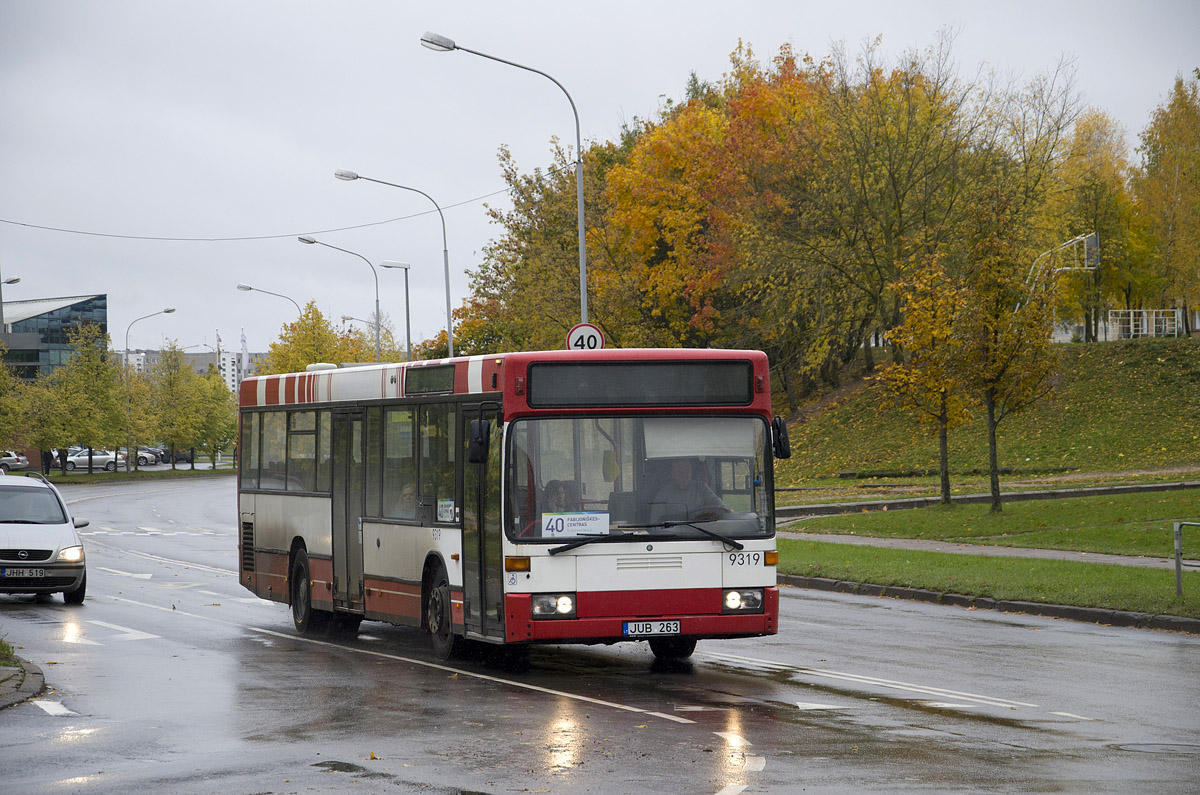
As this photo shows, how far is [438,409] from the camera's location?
13.2 m

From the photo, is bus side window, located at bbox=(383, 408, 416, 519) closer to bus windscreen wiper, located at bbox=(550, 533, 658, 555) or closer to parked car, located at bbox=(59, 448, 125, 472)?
bus windscreen wiper, located at bbox=(550, 533, 658, 555)

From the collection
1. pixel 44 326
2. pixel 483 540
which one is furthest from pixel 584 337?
pixel 44 326

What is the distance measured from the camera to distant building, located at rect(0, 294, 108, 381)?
12838 centimetres

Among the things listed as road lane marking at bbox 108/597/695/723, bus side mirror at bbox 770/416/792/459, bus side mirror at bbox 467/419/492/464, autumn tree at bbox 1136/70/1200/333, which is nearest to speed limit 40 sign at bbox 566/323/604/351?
road lane marking at bbox 108/597/695/723

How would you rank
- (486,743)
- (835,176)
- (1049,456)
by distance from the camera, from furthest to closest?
(835,176) < (1049,456) < (486,743)

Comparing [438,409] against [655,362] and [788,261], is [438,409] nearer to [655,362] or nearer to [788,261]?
[655,362]

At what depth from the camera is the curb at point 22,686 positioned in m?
10.6

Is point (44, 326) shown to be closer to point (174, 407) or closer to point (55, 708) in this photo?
point (174, 407)

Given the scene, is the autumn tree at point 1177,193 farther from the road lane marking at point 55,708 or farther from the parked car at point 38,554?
the road lane marking at point 55,708

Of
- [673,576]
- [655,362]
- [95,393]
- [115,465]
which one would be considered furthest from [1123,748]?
[115,465]

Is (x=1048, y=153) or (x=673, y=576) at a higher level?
(x=1048, y=153)

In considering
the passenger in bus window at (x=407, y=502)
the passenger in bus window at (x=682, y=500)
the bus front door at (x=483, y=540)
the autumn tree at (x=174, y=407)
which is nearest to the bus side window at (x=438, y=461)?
the passenger in bus window at (x=407, y=502)

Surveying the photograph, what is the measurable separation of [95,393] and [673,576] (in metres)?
80.4

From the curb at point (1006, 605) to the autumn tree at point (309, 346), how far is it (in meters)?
62.3
